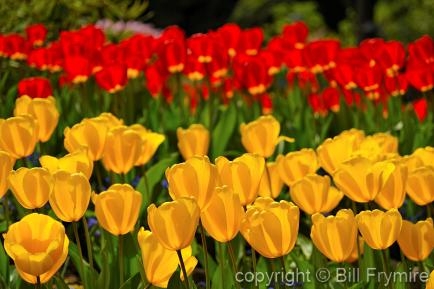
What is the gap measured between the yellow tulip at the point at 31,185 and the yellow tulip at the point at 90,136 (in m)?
0.54

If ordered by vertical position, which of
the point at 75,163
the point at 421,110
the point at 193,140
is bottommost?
the point at 421,110

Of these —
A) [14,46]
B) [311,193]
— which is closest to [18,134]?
[311,193]

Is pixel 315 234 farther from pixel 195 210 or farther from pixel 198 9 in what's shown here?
pixel 198 9

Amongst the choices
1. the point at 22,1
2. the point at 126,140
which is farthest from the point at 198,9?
the point at 126,140

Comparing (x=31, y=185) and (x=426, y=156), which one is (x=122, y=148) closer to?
(x=31, y=185)

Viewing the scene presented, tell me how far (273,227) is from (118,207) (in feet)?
1.24

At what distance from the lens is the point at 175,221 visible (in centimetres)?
180

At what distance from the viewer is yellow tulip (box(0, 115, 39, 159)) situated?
99.0 inches

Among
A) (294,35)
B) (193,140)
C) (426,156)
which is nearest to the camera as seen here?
(426,156)

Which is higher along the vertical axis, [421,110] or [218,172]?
[218,172]

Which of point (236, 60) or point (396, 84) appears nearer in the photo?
point (396, 84)

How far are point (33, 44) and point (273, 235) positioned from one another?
3.45m

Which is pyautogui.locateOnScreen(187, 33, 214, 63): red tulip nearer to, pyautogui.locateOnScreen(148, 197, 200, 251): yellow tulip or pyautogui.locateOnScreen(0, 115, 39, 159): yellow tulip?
pyautogui.locateOnScreen(0, 115, 39, 159): yellow tulip

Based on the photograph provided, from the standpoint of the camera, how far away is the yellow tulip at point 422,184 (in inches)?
91.2
